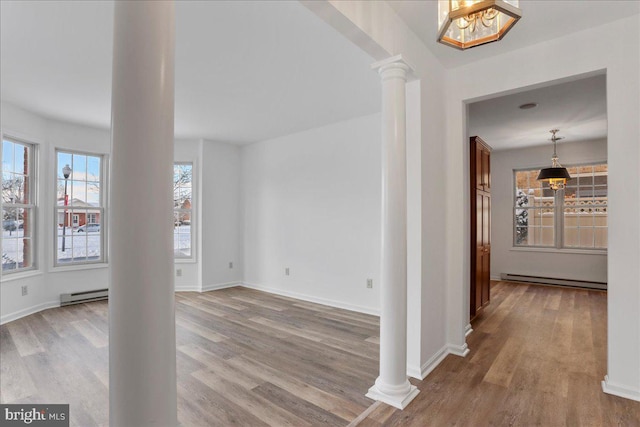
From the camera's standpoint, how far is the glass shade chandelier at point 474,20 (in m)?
1.35

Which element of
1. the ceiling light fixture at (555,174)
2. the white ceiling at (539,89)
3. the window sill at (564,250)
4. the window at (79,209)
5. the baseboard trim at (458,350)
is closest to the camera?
the white ceiling at (539,89)

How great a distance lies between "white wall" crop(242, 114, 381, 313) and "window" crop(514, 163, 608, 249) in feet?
14.4

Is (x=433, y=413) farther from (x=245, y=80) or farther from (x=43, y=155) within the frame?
(x=43, y=155)

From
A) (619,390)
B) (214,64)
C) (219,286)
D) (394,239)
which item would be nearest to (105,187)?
(219,286)

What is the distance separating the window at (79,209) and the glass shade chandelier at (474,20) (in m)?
5.93

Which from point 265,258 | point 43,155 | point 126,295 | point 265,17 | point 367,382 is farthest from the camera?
point 265,258

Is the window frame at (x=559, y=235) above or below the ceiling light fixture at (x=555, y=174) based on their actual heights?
below

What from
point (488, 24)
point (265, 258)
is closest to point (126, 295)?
point (488, 24)

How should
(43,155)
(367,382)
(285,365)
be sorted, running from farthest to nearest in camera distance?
(43,155) → (285,365) → (367,382)

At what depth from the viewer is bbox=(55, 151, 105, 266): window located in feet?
17.4

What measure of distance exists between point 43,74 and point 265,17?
258 centimetres

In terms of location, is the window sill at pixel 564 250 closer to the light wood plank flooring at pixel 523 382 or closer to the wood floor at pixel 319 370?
the wood floor at pixel 319 370

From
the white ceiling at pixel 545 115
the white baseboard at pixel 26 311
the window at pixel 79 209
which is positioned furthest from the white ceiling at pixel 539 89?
the white baseboard at pixel 26 311

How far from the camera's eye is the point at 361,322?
4383 mm
